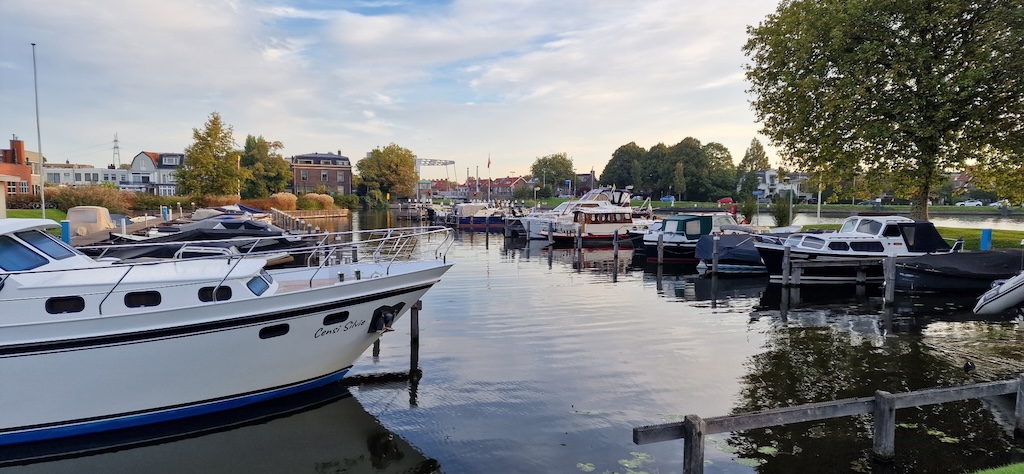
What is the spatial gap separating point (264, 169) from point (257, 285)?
71.0 meters

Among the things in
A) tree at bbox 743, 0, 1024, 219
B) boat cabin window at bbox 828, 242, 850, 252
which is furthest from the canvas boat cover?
tree at bbox 743, 0, 1024, 219

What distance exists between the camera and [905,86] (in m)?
24.4

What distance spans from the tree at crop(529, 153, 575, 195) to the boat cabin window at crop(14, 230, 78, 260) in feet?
404

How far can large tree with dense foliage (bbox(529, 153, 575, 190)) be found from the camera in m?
133

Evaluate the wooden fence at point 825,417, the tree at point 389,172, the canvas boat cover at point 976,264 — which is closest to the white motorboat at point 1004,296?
the canvas boat cover at point 976,264

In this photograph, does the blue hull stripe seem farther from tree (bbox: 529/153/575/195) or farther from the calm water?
tree (bbox: 529/153/575/195)

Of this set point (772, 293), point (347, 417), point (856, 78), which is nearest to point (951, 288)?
point (772, 293)

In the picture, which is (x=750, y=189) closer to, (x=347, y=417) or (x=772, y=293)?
(x=772, y=293)

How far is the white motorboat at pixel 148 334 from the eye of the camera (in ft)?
26.3

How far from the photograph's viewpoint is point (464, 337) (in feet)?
47.0

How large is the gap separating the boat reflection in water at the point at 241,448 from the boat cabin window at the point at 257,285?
2.07 metres

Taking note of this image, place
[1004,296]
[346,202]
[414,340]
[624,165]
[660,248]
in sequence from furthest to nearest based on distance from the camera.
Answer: [624,165] < [346,202] < [660,248] < [1004,296] < [414,340]

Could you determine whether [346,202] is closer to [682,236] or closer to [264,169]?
[264,169]

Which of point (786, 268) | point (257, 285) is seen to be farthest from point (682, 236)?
point (257, 285)
